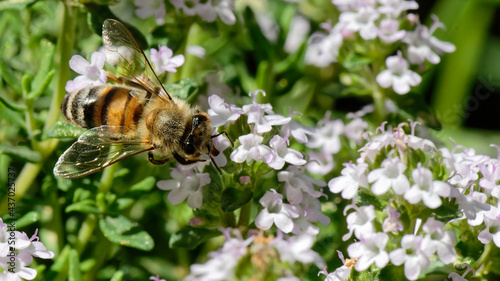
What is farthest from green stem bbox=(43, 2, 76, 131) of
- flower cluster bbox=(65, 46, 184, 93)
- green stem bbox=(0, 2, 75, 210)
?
flower cluster bbox=(65, 46, 184, 93)

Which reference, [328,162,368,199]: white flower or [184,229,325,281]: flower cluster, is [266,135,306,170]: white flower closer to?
[328,162,368,199]: white flower

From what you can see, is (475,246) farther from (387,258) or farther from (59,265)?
(59,265)

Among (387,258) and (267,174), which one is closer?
(387,258)

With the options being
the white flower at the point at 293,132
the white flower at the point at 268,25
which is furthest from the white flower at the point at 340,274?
the white flower at the point at 268,25

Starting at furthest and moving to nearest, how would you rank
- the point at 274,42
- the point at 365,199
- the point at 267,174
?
the point at 274,42 → the point at 267,174 → the point at 365,199

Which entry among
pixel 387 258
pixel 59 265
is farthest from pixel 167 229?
pixel 387 258

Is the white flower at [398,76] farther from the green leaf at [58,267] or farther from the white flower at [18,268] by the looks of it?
the white flower at [18,268]
